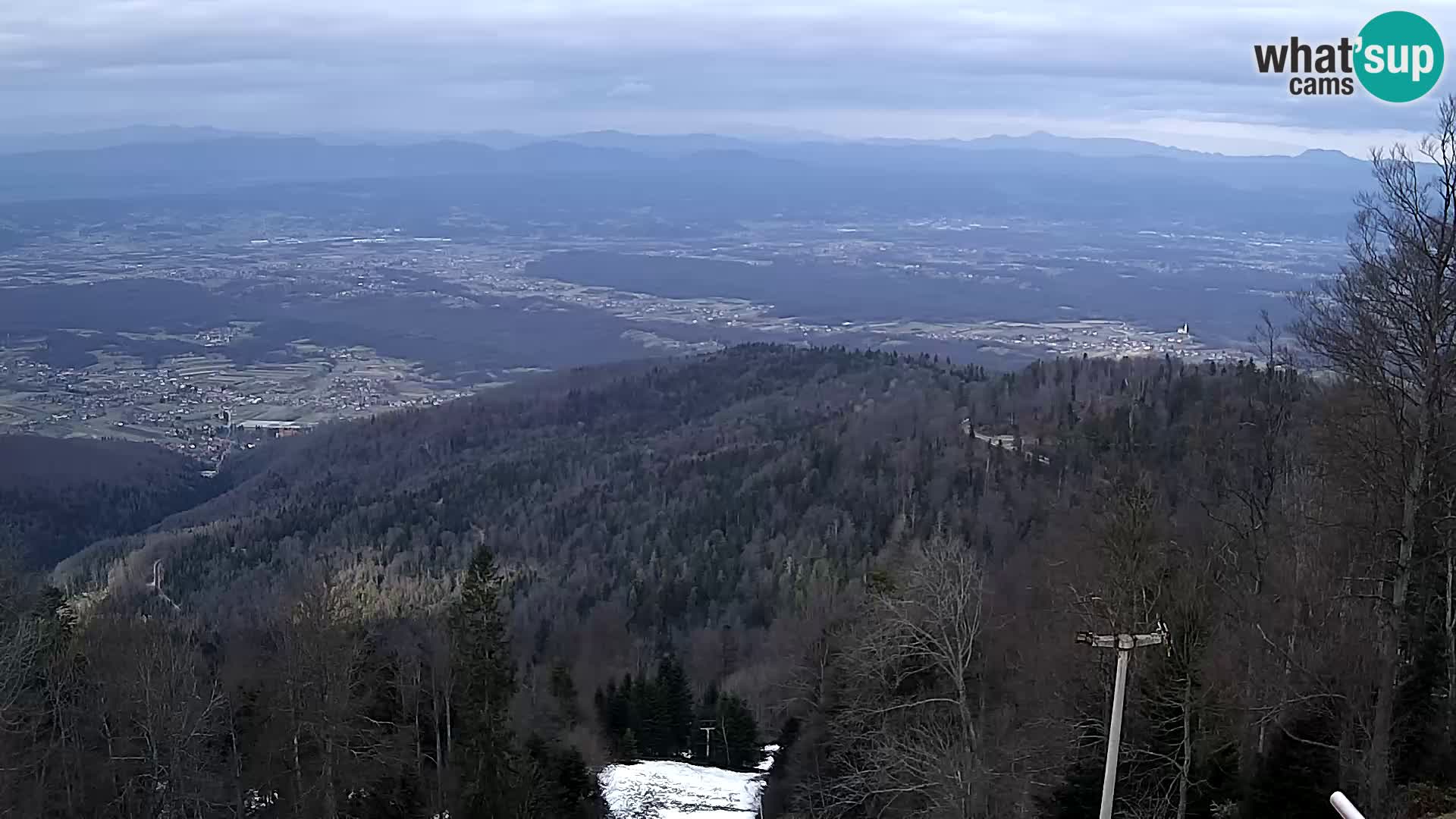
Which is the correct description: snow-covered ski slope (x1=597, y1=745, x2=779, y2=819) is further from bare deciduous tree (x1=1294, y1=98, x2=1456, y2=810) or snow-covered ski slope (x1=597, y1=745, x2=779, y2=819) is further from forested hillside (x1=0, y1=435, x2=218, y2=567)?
forested hillside (x1=0, y1=435, x2=218, y2=567)

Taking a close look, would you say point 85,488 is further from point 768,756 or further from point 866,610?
point 866,610

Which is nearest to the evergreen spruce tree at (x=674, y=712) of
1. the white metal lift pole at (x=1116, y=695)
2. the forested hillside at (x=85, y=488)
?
the white metal lift pole at (x=1116, y=695)

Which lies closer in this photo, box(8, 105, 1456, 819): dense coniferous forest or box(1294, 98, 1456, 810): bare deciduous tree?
box(1294, 98, 1456, 810): bare deciduous tree

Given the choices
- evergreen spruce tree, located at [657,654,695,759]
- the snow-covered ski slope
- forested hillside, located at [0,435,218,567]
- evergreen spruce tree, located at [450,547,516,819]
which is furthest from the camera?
forested hillside, located at [0,435,218,567]

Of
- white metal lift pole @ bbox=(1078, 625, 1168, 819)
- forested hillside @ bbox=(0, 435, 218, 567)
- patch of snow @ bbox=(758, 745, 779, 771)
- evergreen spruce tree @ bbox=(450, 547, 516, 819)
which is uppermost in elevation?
white metal lift pole @ bbox=(1078, 625, 1168, 819)

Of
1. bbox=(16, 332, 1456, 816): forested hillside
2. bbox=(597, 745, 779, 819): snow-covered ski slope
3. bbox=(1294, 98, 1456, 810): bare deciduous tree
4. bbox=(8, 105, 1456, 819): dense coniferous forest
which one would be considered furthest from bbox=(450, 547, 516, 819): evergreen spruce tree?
bbox=(1294, 98, 1456, 810): bare deciduous tree

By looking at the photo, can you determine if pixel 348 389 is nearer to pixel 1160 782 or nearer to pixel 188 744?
pixel 188 744

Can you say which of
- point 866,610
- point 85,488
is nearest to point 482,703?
point 866,610
